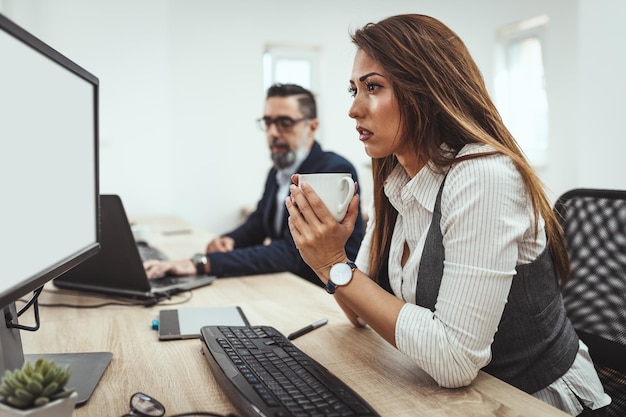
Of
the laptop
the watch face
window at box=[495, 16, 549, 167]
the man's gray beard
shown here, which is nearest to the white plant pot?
the watch face

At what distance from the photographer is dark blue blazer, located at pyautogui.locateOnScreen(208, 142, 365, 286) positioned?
5.19 feet

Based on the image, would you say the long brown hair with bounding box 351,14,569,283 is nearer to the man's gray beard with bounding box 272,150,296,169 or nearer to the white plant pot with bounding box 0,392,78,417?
the white plant pot with bounding box 0,392,78,417

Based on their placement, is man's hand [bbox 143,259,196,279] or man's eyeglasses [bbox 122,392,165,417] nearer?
man's eyeglasses [bbox 122,392,165,417]

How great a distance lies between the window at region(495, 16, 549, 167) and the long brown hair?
390 centimetres

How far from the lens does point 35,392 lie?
1.72ft

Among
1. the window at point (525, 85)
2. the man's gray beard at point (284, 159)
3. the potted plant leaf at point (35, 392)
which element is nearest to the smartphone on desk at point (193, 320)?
the potted plant leaf at point (35, 392)

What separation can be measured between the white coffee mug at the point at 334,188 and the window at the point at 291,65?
380cm

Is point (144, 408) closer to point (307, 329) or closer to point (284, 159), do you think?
point (307, 329)

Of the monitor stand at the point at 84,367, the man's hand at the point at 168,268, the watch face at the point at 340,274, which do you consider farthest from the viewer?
the man's hand at the point at 168,268

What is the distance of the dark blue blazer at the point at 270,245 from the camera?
158 cm

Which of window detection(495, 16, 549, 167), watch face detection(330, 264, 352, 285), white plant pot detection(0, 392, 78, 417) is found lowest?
white plant pot detection(0, 392, 78, 417)

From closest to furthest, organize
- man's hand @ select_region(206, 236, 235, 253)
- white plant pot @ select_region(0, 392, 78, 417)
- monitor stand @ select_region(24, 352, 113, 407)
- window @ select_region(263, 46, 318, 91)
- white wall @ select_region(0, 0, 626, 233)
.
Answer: white plant pot @ select_region(0, 392, 78, 417), monitor stand @ select_region(24, 352, 113, 407), man's hand @ select_region(206, 236, 235, 253), white wall @ select_region(0, 0, 626, 233), window @ select_region(263, 46, 318, 91)

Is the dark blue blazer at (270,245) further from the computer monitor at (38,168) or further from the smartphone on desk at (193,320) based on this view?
the computer monitor at (38,168)

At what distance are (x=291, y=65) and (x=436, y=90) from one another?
3.90m
